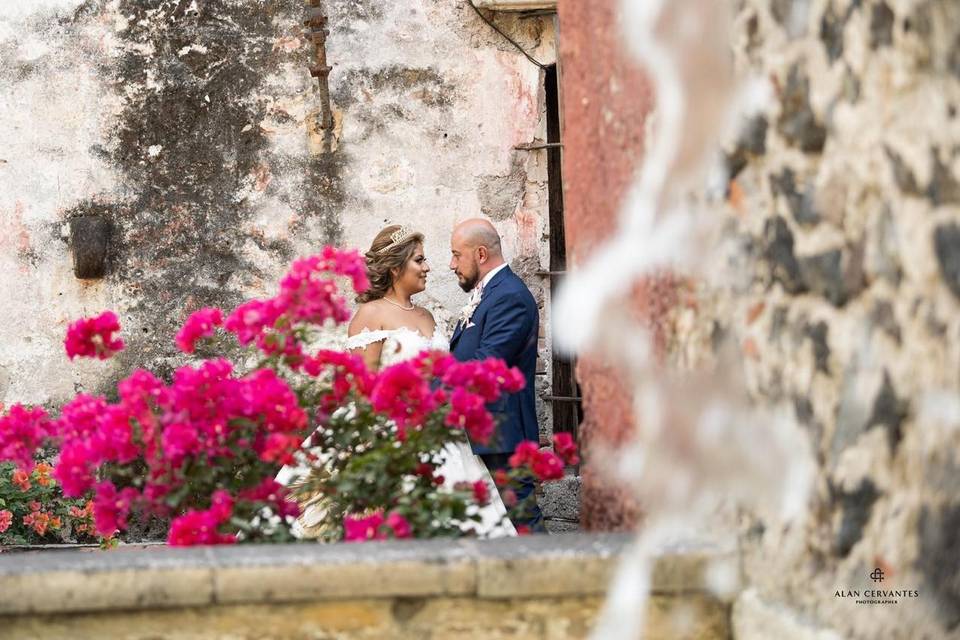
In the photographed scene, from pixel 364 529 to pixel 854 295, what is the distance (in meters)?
1.32

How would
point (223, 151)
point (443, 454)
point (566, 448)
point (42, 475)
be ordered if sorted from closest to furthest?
1. point (566, 448)
2. point (443, 454)
3. point (42, 475)
4. point (223, 151)

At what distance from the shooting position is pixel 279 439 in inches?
119

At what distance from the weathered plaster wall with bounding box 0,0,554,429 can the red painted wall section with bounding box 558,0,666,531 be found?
11.5 ft

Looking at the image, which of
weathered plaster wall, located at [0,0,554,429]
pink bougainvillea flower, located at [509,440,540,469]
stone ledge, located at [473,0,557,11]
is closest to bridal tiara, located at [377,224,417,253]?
weathered plaster wall, located at [0,0,554,429]

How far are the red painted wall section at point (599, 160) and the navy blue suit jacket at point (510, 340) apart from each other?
7.83ft

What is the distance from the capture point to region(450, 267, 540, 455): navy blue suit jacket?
218 inches

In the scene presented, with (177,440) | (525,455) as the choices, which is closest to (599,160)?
(525,455)

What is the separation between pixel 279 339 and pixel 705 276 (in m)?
1.23

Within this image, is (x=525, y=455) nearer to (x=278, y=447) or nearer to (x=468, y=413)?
(x=468, y=413)

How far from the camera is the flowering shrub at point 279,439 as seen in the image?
3051 mm

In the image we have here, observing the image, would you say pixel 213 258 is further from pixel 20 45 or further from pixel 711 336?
pixel 711 336

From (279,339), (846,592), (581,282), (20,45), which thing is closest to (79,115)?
(20,45)

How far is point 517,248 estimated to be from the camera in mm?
6656
